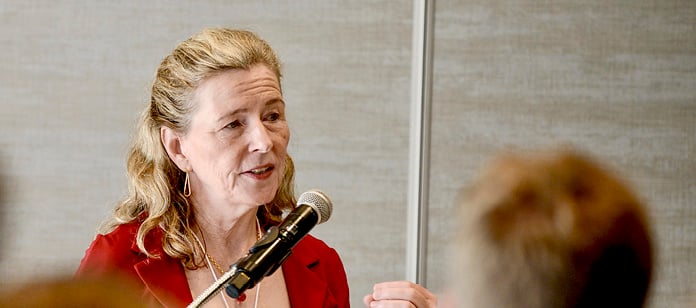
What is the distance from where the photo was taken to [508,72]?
348 cm

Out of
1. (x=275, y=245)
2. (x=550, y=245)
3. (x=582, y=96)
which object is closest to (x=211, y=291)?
(x=275, y=245)

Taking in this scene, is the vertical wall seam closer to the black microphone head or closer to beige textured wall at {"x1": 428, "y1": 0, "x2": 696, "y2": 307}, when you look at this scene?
beige textured wall at {"x1": 428, "y1": 0, "x2": 696, "y2": 307}

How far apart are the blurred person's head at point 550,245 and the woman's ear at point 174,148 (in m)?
1.55

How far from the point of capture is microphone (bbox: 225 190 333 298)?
58.0 inches

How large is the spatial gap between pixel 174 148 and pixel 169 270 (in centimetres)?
31

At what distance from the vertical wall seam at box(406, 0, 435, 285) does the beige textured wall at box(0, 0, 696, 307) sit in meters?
0.03

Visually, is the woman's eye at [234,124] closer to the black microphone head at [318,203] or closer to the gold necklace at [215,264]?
the gold necklace at [215,264]

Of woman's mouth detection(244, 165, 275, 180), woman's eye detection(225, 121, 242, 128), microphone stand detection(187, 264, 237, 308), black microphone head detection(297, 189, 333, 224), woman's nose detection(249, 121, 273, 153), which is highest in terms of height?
black microphone head detection(297, 189, 333, 224)

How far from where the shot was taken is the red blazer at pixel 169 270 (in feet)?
7.02

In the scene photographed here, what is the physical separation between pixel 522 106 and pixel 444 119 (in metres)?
0.29

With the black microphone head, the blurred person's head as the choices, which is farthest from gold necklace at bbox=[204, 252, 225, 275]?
the blurred person's head

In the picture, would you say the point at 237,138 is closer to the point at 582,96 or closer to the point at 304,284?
the point at 304,284

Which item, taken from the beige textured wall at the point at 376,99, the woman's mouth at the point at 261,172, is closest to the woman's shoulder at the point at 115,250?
the woman's mouth at the point at 261,172

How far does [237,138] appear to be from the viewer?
7.36 ft
